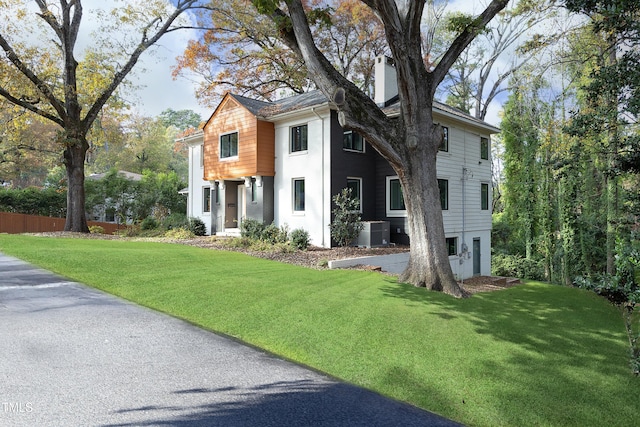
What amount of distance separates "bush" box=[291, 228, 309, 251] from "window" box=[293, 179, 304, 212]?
179 centimetres

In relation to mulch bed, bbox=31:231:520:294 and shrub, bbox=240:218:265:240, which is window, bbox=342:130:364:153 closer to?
mulch bed, bbox=31:231:520:294

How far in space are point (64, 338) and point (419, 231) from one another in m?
6.80

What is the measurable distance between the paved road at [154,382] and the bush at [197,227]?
49.2ft

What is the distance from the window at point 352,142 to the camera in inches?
656

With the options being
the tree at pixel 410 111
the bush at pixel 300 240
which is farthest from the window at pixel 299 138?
the tree at pixel 410 111

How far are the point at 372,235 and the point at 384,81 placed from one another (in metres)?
7.28

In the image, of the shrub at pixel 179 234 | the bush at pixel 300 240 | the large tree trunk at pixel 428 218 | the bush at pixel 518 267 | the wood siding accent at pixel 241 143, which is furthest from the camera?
the bush at pixel 518 267

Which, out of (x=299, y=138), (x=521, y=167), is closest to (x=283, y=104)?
(x=299, y=138)

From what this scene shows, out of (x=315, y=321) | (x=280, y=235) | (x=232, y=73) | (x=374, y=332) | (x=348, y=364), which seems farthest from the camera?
(x=232, y=73)

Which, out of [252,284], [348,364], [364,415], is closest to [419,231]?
[252,284]

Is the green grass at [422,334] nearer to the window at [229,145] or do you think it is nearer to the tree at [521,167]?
the window at [229,145]

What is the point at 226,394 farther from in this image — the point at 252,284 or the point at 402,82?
the point at 402,82

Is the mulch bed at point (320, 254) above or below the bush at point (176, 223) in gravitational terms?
below

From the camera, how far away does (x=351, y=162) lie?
1673 centimetres
